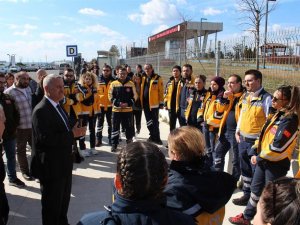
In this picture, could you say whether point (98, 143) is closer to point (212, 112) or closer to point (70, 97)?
point (70, 97)

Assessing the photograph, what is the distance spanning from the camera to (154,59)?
14.6m

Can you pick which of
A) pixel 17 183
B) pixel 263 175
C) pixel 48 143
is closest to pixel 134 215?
pixel 48 143

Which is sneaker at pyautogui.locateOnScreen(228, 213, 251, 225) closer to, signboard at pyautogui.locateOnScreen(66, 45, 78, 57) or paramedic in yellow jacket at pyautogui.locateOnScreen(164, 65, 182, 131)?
paramedic in yellow jacket at pyautogui.locateOnScreen(164, 65, 182, 131)

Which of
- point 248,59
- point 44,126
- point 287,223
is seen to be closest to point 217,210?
point 287,223

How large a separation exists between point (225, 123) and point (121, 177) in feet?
13.1

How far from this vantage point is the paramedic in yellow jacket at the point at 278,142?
3.69 meters

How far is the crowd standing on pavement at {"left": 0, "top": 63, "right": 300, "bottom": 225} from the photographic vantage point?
80.3 inches

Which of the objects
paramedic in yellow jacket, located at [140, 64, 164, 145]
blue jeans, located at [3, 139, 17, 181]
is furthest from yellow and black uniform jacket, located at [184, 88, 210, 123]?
blue jeans, located at [3, 139, 17, 181]

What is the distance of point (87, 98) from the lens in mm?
6996

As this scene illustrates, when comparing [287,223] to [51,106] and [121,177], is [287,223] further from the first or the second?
[51,106]

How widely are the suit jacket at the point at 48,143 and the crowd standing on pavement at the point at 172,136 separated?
0.03 ft

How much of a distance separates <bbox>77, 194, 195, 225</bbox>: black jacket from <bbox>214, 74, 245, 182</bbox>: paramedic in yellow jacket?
148 inches

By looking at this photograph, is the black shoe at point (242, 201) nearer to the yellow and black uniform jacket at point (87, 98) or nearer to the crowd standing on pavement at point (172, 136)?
the crowd standing on pavement at point (172, 136)

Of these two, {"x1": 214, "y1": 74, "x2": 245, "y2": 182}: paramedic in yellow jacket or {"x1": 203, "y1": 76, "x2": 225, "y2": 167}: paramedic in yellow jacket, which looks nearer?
{"x1": 214, "y1": 74, "x2": 245, "y2": 182}: paramedic in yellow jacket
